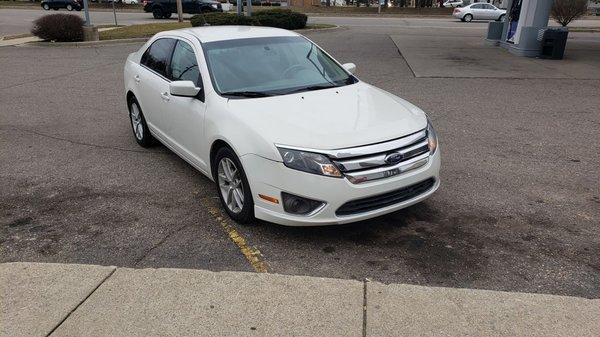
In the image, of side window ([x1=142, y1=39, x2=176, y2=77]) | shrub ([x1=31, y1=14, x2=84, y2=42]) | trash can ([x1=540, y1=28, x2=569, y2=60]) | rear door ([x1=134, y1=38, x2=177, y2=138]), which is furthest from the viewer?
shrub ([x1=31, y1=14, x2=84, y2=42])

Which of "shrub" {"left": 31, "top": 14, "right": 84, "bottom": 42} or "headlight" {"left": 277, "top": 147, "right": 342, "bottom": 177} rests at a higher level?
"headlight" {"left": 277, "top": 147, "right": 342, "bottom": 177}

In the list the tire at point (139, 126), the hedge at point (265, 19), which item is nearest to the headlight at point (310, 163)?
the tire at point (139, 126)

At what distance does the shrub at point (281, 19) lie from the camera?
72.3ft

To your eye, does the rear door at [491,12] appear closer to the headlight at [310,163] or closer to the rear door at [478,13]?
the rear door at [478,13]

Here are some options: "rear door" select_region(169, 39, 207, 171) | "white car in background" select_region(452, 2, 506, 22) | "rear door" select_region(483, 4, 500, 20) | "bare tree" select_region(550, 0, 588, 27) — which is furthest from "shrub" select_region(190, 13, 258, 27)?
"rear door" select_region(483, 4, 500, 20)

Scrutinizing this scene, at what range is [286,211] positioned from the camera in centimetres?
381

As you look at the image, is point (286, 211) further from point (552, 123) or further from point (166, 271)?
point (552, 123)

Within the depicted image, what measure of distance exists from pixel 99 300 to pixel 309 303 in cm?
139

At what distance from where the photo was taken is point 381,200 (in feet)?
12.7

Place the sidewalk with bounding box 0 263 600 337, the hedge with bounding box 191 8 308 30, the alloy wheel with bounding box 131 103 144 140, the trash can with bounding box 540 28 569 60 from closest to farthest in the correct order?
the sidewalk with bounding box 0 263 600 337
the alloy wheel with bounding box 131 103 144 140
the trash can with bounding box 540 28 569 60
the hedge with bounding box 191 8 308 30

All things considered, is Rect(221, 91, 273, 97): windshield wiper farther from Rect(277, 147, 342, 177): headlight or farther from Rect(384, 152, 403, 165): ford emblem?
Rect(384, 152, 403, 165): ford emblem

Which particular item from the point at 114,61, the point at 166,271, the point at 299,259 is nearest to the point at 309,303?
the point at 299,259

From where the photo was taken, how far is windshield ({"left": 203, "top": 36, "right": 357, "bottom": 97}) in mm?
4621

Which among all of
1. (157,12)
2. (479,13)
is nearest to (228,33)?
(157,12)
